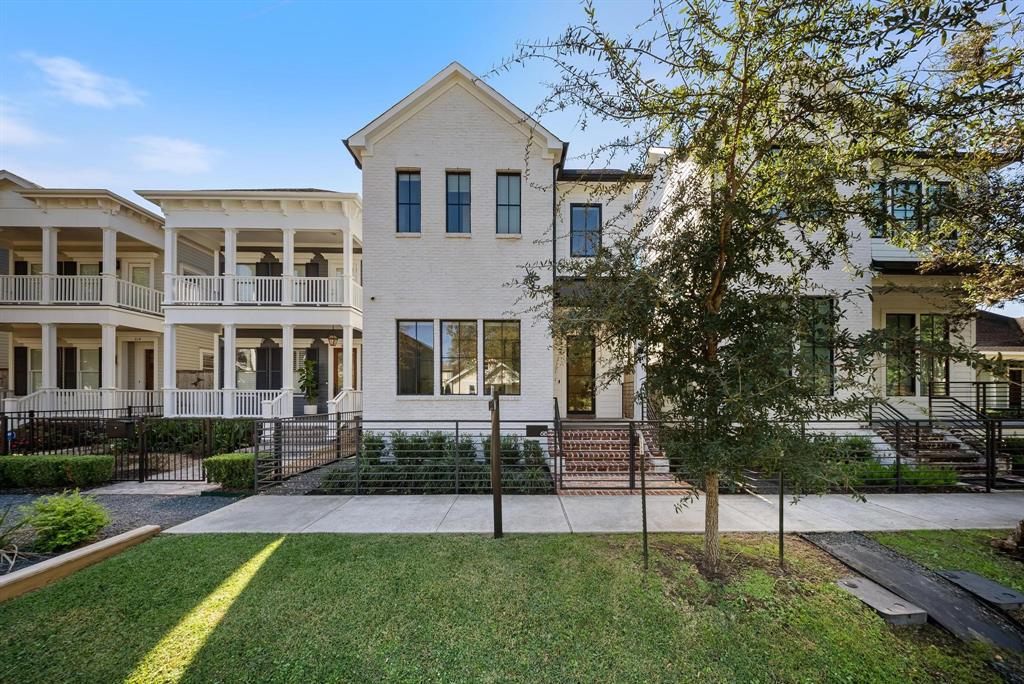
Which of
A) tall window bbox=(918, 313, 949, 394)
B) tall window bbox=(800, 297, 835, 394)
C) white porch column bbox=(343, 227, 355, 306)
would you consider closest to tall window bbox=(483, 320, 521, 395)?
white porch column bbox=(343, 227, 355, 306)

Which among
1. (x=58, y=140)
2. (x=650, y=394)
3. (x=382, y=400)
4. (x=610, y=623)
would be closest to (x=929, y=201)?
(x=650, y=394)

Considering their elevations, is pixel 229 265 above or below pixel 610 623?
above

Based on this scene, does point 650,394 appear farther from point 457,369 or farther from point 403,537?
point 457,369

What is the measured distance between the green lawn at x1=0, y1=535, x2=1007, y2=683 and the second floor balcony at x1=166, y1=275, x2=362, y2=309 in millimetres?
9689

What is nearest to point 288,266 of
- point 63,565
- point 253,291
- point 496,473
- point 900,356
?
point 253,291

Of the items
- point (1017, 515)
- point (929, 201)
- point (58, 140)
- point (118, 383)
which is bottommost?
point (1017, 515)

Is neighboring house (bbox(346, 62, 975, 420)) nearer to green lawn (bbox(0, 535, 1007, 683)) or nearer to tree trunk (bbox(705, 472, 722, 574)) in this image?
green lawn (bbox(0, 535, 1007, 683))

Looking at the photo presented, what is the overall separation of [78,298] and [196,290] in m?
4.60

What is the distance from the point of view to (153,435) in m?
11.9

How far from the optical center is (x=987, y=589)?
4172 millimetres

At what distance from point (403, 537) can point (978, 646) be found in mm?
5773

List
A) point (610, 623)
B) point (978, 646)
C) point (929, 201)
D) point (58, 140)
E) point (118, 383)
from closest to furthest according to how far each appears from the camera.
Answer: point (978, 646), point (610, 623), point (929, 201), point (58, 140), point (118, 383)

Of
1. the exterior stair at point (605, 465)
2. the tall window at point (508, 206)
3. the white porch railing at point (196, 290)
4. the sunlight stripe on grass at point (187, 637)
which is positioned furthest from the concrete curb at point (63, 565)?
the white porch railing at point (196, 290)

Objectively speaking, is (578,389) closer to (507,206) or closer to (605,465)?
(605,465)
